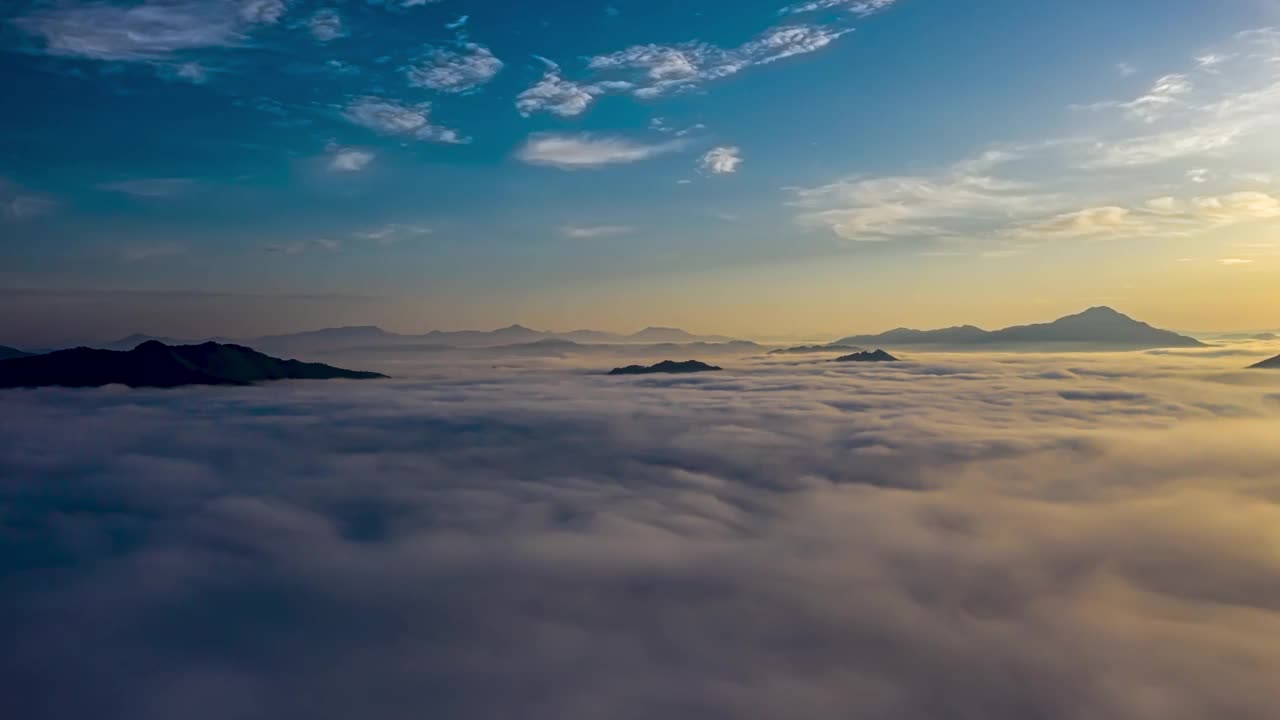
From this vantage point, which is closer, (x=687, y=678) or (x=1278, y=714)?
(x=1278, y=714)

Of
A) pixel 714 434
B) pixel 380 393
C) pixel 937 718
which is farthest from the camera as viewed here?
pixel 380 393

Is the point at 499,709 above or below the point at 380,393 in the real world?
below

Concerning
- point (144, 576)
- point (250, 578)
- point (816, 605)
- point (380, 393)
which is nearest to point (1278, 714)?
point (816, 605)

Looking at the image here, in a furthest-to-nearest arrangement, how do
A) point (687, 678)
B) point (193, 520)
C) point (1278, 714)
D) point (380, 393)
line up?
point (380, 393) → point (193, 520) → point (687, 678) → point (1278, 714)

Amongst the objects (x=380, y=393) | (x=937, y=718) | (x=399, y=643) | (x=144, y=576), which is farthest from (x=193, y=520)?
(x=380, y=393)

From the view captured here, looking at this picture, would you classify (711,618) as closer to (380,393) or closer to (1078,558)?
(1078,558)

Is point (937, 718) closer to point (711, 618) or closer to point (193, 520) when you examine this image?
point (711, 618)
